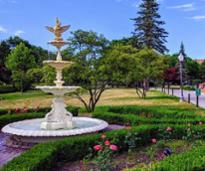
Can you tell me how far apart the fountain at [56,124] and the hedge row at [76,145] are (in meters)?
1.41

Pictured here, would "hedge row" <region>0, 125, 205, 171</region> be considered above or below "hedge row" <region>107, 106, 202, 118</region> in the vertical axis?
below

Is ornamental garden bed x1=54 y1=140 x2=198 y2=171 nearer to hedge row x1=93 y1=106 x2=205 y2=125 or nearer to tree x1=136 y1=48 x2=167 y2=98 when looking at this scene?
hedge row x1=93 y1=106 x2=205 y2=125

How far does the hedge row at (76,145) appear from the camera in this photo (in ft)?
21.2

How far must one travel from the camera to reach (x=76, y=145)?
8.49 metres

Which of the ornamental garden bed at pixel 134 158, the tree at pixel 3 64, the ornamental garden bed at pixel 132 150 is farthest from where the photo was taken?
the tree at pixel 3 64

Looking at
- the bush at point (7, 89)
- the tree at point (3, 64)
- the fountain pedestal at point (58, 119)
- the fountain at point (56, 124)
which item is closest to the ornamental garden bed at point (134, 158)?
the fountain at point (56, 124)

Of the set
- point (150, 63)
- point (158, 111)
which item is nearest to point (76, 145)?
point (158, 111)

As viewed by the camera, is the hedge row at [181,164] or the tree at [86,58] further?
the tree at [86,58]

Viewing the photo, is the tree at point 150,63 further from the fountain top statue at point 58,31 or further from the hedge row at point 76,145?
the hedge row at point 76,145

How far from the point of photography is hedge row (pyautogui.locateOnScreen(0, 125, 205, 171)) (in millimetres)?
6461

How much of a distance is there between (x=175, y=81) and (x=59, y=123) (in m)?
55.4

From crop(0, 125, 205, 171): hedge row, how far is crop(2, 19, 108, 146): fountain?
4.62ft

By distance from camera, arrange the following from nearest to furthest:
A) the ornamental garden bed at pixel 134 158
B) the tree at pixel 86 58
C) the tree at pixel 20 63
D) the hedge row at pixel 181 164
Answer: the hedge row at pixel 181 164 < the ornamental garden bed at pixel 134 158 < the tree at pixel 86 58 < the tree at pixel 20 63

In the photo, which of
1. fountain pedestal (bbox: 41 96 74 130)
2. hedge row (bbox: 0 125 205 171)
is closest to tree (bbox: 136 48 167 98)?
fountain pedestal (bbox: 41 96 74 130)
